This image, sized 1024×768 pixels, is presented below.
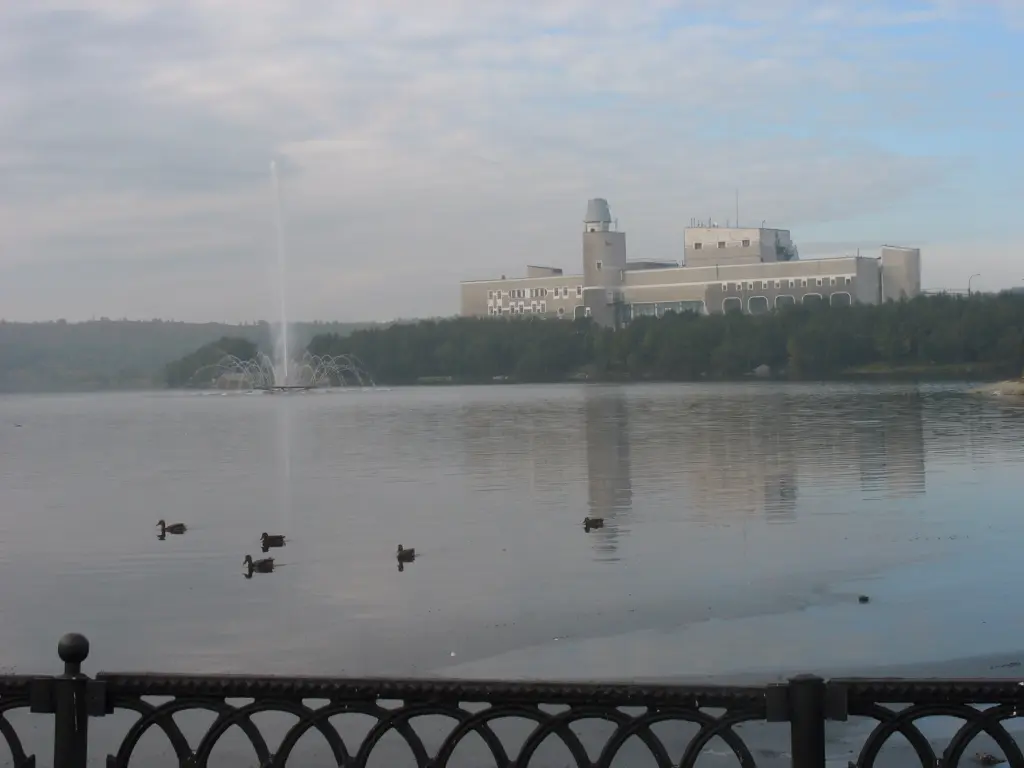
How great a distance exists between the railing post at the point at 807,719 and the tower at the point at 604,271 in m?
160

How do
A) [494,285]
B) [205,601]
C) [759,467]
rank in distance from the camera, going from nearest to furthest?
[205,601] < [759,467] < [494,285]

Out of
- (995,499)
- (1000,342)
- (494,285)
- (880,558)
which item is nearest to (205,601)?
(880,558)

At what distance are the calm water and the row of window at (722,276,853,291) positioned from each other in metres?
106

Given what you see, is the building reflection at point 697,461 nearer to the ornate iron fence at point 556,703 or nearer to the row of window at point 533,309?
the ornate iron fence at point 556,703

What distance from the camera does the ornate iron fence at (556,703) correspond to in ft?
13.6

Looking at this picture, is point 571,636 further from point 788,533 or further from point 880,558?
point 788,533

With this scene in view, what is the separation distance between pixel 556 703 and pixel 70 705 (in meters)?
1.65

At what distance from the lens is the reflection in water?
20688 millimetres

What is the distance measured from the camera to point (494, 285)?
6973 inches

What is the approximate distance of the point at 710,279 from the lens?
156 meters

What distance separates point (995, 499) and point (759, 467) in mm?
8732

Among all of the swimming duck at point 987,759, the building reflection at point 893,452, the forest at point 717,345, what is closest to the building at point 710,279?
the forest at point 717,345

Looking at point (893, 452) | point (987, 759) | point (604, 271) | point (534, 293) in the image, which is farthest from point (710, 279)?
point (987, 759)

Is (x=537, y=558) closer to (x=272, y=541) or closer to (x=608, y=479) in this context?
(x=272, y=541)
